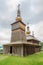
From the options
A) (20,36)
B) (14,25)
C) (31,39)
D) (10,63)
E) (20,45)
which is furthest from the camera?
(31,39)

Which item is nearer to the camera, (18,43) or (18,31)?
(18,43)

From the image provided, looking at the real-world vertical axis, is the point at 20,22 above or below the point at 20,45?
above

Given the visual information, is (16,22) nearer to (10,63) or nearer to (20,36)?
(20,36)

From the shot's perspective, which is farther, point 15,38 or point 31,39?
point 31,39

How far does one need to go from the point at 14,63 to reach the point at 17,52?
8986 mm

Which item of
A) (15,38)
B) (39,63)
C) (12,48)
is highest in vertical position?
(15,38)

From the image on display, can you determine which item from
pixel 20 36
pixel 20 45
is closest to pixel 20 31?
pixel 20 36

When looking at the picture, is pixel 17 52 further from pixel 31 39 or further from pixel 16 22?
pixel 31 39

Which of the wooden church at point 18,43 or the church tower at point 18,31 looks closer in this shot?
the wooden church at point 18,43

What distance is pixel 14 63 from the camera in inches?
683

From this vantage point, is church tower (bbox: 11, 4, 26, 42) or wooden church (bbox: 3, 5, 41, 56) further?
church tower (bbox: 11, 4, 26, 42)

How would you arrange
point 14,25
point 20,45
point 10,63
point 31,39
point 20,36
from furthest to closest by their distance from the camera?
point 31,39, point 14,25, point 20,36, point 20,45, point 10,63

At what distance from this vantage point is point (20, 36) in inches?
1150

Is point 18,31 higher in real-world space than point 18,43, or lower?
higher
